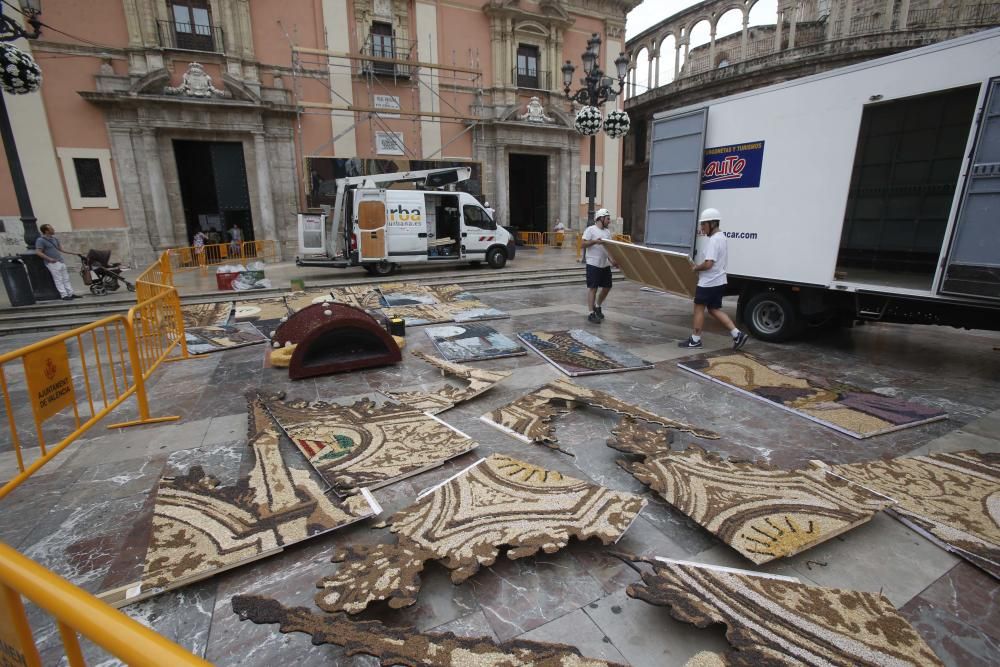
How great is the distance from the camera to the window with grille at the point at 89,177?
16.5m

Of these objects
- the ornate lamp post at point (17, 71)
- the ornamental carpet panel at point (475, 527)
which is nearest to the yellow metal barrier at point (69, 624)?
the ornamental carpet panel at point (475, 527)

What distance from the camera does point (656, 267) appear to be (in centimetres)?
746

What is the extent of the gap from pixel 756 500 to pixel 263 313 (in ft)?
30.5

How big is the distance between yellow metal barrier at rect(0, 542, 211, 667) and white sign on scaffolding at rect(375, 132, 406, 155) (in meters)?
21.5

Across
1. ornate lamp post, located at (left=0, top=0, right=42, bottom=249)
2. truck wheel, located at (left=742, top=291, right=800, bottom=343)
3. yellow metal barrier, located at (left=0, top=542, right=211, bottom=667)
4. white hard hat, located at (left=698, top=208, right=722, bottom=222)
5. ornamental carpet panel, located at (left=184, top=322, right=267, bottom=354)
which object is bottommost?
ornamental carpet panel, located at (left=184, top=322, right=267, bottom=354)

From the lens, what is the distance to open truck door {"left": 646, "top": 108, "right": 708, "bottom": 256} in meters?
7.69

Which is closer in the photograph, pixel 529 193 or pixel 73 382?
pixel 73 382

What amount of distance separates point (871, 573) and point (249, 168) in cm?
2181

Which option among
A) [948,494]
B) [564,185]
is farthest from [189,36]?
[948,494]

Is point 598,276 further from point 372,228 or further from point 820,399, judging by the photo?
point 372,228

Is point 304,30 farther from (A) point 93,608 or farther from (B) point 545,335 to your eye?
(A) point 93,608

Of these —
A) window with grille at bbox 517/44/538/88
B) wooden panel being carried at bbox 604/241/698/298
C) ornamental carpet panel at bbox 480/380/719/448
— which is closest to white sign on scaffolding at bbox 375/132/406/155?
window with grille at bbox 517/44/538/88

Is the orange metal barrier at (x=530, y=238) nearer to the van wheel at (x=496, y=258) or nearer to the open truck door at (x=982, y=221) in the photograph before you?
the van wheel at (x=496, y=258)

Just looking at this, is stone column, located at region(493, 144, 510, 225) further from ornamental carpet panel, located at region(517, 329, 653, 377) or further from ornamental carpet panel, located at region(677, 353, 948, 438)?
ornamental carpet panel, located at region(677, 353, 948, 438)
